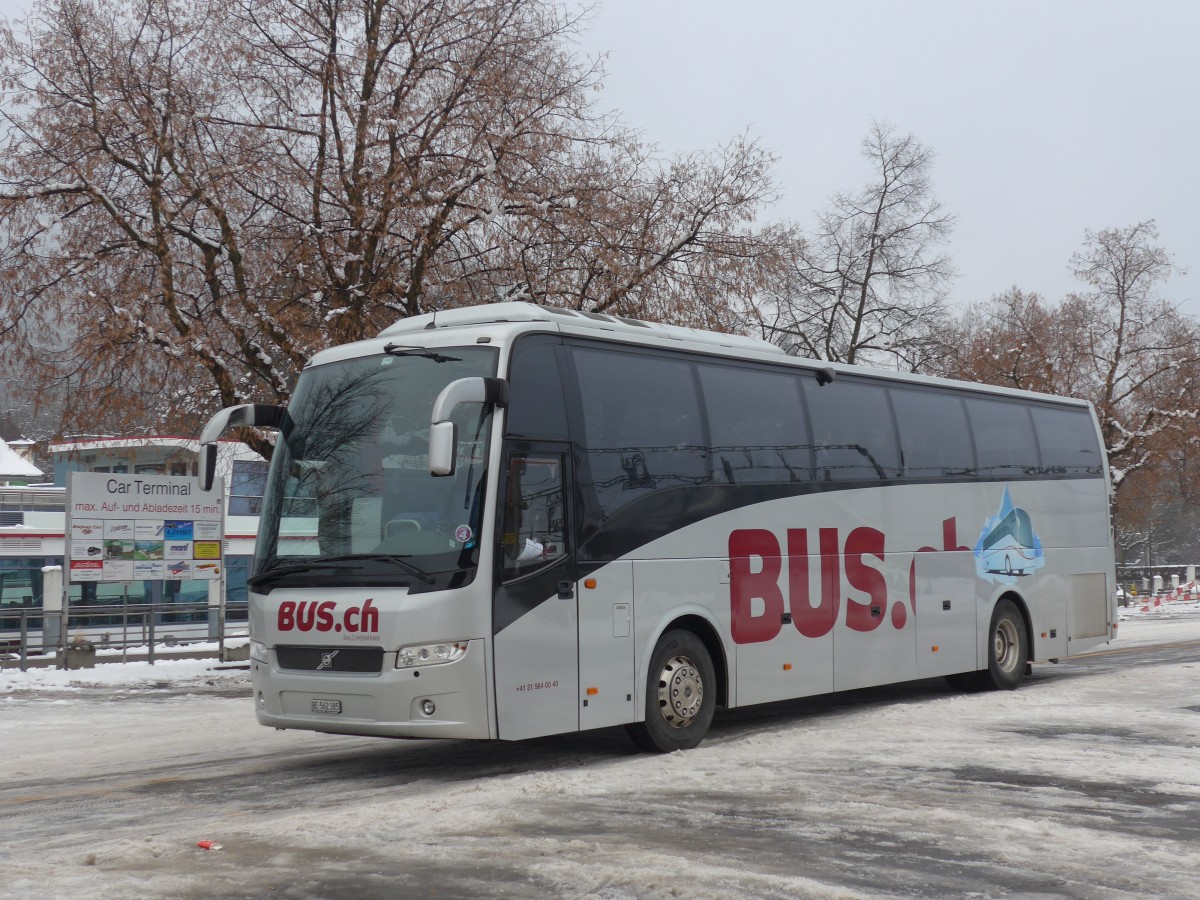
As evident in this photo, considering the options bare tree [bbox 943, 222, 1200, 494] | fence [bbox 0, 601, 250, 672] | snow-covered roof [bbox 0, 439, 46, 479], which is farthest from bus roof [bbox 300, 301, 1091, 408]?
snow-covered roof [bbox 0, 439, 46, 479]

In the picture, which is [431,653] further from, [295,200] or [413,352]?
[295,200]

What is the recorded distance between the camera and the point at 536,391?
1017 cm

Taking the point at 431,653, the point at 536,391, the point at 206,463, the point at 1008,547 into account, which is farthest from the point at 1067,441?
the point at 206,463

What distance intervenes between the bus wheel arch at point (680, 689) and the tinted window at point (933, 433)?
4093 millimetres

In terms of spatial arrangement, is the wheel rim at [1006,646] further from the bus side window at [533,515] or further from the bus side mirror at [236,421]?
the bus side mirror at [236,421]

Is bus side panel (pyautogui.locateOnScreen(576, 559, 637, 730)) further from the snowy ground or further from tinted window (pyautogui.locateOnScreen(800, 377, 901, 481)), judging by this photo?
tinted window (pyautogui.locateOnScreen(800, 377, 901, 481))

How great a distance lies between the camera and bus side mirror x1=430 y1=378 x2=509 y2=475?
28.1 feet

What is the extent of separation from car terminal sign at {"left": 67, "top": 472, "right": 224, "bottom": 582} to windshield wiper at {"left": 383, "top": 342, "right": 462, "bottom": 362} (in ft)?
38.5

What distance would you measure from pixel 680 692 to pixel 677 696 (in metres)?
0.05

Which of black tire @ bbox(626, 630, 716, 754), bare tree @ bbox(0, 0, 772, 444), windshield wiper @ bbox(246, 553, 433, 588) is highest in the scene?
bare tree @ bbox(0, 0, 772, 444)

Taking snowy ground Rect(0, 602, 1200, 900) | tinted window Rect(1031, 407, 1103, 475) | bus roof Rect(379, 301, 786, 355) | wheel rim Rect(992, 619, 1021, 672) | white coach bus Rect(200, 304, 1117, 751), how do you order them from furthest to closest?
tinted window Rect(1031, 407, 1103, 475) < wheel rim Rect(992, 619, 1021, 672) < bus roof Rect(379, 301, 786, 355) < white coach bus Rect(200, 304, 1117, 751) < snowy ground Rect(0, 602, 1200, 900)

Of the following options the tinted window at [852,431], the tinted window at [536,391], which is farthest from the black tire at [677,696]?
the tinted window at [852,431]

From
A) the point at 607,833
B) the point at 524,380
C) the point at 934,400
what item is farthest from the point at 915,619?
the point at 607,833

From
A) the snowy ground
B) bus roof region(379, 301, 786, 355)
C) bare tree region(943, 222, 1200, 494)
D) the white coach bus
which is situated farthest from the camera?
bare tree region(943, 222, 1200, 494)
